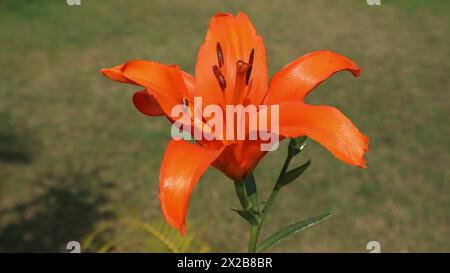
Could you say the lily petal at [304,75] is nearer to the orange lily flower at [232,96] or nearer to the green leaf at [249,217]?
the orange lily flower at [232,96]

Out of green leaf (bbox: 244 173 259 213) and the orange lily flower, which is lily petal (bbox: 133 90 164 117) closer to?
the orange lily flower

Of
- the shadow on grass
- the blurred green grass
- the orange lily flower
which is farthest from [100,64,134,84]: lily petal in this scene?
the shadow on grass

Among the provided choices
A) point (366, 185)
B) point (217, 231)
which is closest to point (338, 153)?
point (217, 231)

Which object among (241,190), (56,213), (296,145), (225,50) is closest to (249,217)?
(241,190)

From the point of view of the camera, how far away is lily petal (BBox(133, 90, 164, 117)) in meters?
0.81

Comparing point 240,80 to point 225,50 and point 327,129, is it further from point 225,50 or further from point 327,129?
point 327,129

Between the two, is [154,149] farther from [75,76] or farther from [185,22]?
[185,22]

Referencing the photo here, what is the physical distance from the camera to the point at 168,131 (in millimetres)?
4297

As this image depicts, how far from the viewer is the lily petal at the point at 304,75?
791mm

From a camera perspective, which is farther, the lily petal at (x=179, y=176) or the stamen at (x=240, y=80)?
the stamen at (x=240, y=80)

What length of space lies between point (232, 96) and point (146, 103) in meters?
0.16

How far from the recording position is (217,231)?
3.35 m

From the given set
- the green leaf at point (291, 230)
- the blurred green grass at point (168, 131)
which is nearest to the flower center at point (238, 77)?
the green leaf at point (291, 230)

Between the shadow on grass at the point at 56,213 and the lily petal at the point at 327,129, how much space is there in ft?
9.20
